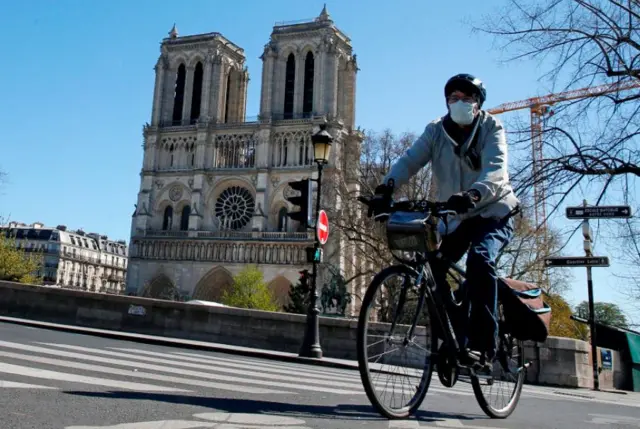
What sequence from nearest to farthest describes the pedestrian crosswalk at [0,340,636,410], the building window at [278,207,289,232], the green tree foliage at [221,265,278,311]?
the pedestrian crosswalk at [0,340,636,410], the green tree foliage at [221,265,278,311], the building window at [278,207,289,232]

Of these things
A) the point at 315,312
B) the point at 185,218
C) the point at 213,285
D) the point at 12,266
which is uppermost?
the point at 185,218

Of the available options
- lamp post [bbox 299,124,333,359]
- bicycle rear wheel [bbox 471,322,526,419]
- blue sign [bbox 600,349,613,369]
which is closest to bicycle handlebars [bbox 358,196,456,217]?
bicycle rear wheel [bbox 471,322,526,419]

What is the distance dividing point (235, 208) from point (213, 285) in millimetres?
6614

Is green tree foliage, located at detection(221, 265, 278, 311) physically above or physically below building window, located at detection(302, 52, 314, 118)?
below

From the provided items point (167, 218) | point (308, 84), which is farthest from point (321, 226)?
point (167, 218)

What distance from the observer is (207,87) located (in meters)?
53.8

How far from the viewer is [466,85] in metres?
3.53

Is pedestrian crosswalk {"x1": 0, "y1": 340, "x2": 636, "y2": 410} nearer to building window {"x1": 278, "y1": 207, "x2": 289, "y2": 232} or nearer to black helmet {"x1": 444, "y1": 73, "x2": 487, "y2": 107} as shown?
black helmet {"x1": 444, "y1": 73, "x2": 487, "y2": 107}

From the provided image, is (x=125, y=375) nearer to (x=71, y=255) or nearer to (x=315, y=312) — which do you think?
(x=315, y=312)

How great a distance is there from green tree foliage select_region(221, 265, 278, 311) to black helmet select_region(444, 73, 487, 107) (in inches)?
1539

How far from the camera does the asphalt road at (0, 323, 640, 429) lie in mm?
2732

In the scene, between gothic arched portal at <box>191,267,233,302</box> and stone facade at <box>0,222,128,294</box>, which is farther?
stone facade at <box>0,222,128,294</box>

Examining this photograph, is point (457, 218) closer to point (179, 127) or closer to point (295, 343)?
point (295, 343)

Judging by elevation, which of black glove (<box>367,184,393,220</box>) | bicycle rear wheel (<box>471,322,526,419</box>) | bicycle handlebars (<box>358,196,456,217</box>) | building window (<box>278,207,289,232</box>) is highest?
building window (<box>278,207,289,232</box>)
